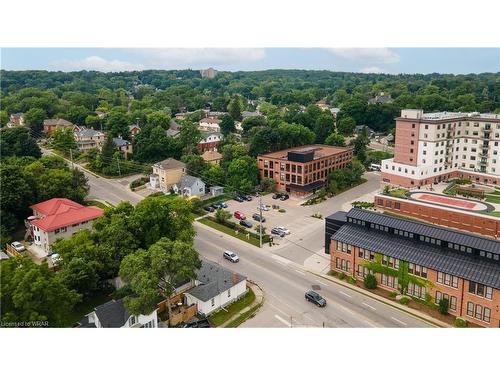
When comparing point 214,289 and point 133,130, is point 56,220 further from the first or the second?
point 133,130

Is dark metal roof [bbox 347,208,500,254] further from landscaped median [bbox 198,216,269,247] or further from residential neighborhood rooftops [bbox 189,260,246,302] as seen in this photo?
residential neighborhood rooftops [bbox 189,260,246,302]

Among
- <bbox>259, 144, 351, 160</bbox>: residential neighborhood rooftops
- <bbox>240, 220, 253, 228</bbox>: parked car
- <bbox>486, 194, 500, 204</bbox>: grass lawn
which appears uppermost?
<bbox>259, 144, 351, 160</bbox>: residential neighborhood rooftops

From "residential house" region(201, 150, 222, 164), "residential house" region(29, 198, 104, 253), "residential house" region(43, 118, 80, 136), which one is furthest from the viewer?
"residential house" region(43, 118, 80, 136)

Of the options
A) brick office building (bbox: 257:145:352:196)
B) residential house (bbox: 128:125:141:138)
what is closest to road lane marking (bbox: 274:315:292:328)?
brick office building (bbox: 257:145:352:196)

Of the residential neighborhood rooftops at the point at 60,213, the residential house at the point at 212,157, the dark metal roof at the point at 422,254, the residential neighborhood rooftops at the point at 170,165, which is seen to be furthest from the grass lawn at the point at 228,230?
the residential house at the point at 212,157

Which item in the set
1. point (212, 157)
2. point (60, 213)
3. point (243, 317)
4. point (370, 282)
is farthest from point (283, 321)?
point (212, 157)
